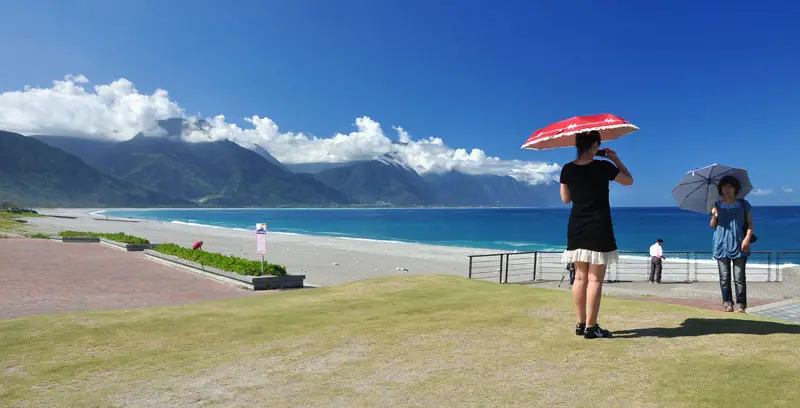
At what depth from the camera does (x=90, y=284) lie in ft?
Answer: 50.0

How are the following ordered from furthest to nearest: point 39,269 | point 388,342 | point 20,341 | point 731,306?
point 39,269 → point 731,306 → point 20,341 → point 388,342

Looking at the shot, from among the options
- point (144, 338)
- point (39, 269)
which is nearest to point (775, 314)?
point (144, 338)

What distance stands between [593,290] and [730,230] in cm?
376

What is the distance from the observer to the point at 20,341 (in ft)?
21.4

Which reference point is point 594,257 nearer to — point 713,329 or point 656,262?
point 713,329

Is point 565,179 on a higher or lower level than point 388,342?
higher

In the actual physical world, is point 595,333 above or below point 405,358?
above

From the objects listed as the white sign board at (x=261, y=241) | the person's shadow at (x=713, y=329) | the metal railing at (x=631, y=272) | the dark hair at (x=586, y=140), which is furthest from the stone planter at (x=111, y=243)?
the person's shadow at (x=713, y=329)

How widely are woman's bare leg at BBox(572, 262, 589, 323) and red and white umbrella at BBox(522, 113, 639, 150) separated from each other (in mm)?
1393

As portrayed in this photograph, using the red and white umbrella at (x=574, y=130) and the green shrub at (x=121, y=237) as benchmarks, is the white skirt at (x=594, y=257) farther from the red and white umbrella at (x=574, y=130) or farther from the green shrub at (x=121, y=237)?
the green shrub at (x=121, y=237)

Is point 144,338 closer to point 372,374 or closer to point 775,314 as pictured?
point 372,374

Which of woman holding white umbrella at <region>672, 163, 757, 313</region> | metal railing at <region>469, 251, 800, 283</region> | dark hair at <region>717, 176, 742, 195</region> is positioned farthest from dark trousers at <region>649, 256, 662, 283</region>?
dark hair at <region>717, 176, 742, 195</region>

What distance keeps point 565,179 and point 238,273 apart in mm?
12264

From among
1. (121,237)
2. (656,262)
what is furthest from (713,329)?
(121,237)
